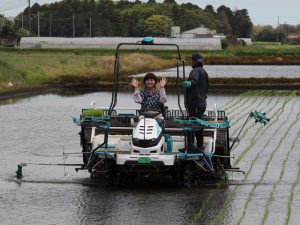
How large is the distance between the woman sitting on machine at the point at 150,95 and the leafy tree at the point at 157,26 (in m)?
139

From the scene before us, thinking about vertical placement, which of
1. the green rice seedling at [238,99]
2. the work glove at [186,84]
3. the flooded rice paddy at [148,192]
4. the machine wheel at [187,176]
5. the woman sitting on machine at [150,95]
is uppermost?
the work glove at [186,84]

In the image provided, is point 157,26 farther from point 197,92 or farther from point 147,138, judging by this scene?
point 147,138

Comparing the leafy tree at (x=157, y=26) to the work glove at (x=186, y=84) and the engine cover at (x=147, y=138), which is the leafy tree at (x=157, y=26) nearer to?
the work glove at (x=186, y=84)

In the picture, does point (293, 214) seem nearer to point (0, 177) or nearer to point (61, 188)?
point (61, 188)

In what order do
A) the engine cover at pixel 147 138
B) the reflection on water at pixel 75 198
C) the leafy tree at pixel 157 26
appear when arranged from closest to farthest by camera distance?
the reflection on water at pixel 75 198 < the engine cover at pixel 147 138 < the leafy tree at pixel 157 26

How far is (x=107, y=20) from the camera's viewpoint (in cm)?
15900

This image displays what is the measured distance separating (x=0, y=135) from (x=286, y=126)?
713 cm

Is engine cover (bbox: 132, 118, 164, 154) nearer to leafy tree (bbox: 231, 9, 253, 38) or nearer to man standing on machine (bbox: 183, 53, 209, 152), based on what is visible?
man standing on machine (bbox: 183, 53, 209, 152)

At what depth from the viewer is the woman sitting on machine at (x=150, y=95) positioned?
13.6 m

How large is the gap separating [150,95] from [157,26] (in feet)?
466

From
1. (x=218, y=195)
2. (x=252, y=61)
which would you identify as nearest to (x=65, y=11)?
(x=252, y=61)

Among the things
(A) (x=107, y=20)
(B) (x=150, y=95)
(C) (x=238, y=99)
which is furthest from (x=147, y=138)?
(A) (x=107, y=20)

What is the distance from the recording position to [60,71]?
47.6 metres

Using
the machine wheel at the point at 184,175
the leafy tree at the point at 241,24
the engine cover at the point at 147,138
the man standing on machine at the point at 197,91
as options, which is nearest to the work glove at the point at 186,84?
the man standing on machine at the point at 197,91
